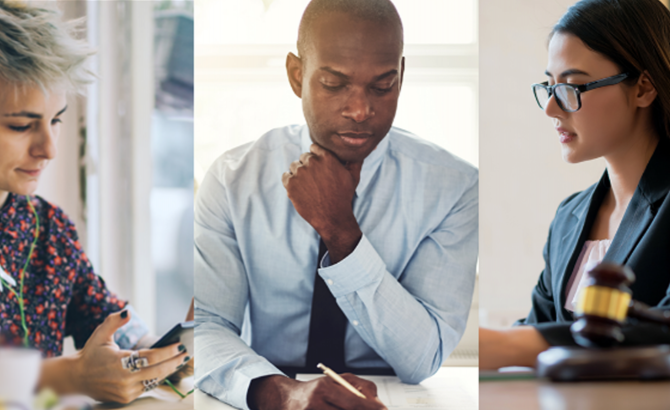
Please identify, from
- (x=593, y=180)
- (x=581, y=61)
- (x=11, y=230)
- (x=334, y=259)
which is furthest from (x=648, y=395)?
(x=11, y=230)

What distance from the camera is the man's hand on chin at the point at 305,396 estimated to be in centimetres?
160

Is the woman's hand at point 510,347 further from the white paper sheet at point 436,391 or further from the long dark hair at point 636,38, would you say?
the long dark hair at point 636,38

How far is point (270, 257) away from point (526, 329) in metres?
0.81

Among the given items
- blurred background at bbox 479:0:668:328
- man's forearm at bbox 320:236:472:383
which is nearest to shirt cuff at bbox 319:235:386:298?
man's forearm at bbox 320:236:472:383

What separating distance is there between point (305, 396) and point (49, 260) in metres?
0.93

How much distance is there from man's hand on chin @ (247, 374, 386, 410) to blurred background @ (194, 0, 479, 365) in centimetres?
33

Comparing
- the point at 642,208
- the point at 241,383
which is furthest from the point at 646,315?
the point at 241,383

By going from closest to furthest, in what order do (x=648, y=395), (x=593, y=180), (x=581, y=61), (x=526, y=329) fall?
(x=648, y=395), (x=526, y=329), (x=581, y=61), (x=593, y=180)

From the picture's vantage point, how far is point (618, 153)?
1.60 metres

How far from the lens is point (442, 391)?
1692 millimetres

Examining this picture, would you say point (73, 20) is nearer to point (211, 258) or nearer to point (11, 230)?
point (11, 230)

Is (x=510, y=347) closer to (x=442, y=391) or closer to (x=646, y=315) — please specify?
(x=442, y=391)

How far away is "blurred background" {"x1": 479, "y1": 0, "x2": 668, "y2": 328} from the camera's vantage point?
84.7 inches

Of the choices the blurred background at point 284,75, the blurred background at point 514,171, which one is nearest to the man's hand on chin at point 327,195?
the blurred background at point 284,75
